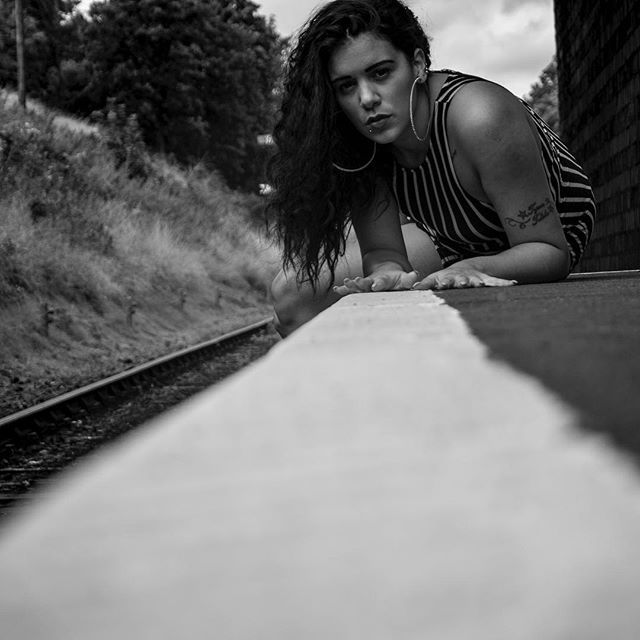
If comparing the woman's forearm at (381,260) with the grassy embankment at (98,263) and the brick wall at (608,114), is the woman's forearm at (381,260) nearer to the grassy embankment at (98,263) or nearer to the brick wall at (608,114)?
the brick wall at (608,114)

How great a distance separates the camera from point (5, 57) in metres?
35.1

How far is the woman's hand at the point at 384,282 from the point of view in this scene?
3.16m

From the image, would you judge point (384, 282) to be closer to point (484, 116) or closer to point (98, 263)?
point (484, 116)

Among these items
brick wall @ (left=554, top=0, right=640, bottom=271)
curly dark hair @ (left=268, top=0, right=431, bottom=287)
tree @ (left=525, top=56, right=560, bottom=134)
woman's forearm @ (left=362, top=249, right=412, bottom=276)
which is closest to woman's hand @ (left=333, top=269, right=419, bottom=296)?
woman's forearm @ (left=362, top=249, right=412, bottom=276)

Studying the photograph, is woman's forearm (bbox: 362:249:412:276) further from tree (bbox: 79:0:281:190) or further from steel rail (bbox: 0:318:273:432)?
tree (bbox: 79:0:281:190)

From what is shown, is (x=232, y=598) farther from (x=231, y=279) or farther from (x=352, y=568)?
(x=231, y=279)

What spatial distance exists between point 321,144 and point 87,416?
4030mm

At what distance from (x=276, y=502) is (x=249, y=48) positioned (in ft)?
124

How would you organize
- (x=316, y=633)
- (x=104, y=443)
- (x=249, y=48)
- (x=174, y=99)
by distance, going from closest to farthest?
(x=316, y=633), (x=104, y=443), (x=174, y=99), (x=249, y=48)

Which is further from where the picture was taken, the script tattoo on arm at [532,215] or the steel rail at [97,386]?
the steel rail at [97,386]

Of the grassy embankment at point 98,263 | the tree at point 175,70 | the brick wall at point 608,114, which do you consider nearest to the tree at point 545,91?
the tree at point 175,70

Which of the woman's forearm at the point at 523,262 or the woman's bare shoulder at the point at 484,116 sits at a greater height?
the woman's bare shoulder at the point at 484,116

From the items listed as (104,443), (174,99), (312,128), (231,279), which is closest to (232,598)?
(312,128)

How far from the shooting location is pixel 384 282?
3.20 m
